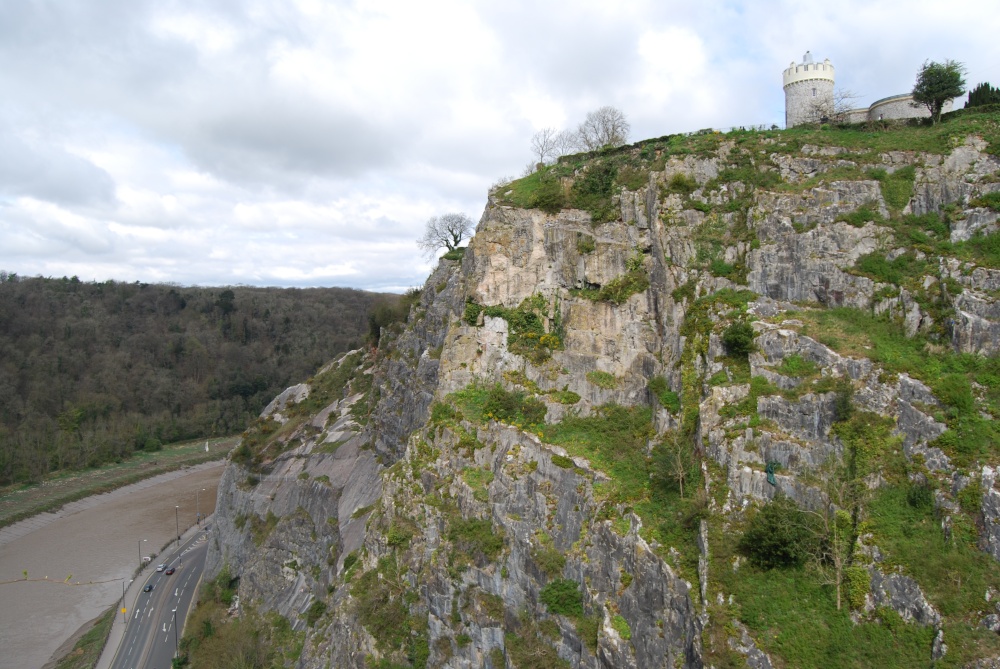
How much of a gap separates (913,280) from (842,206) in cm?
410

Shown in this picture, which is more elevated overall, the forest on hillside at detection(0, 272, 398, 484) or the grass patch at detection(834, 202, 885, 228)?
the grass patch at detection(834, 202, 885, 228)

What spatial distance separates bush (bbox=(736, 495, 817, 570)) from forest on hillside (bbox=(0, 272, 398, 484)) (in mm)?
64572

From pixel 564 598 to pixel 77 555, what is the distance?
193 feet

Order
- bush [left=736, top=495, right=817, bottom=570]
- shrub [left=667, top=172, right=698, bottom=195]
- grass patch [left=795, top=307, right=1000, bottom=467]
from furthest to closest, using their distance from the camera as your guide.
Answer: shrub [left=667, top=172, right=698, bottom=195] → grass patch [left=795, top=307, right=1000, bottom=467] → bush [left=736, top=495, right=817, bottom=570]

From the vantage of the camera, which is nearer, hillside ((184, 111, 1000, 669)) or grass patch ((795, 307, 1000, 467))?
hillside ((184, 111, 1000, 669))

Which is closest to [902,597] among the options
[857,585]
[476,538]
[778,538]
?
[857,585]

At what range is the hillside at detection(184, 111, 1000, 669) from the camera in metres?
14.6

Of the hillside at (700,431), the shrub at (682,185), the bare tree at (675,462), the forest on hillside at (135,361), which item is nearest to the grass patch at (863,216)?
the hillside at (700,431)

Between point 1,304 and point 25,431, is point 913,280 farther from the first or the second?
point 1,304

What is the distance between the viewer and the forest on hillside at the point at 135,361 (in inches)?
3359

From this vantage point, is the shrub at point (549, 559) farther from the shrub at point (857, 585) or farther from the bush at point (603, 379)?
the shrub at point (857, 585)

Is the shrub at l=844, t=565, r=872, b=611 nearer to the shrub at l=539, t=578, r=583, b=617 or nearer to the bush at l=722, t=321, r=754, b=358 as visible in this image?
the bush at l=722, t=321, r=754, b=358

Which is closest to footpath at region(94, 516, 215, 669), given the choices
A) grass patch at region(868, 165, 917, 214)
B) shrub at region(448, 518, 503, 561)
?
shrub at region(448, 518, 503, 561)

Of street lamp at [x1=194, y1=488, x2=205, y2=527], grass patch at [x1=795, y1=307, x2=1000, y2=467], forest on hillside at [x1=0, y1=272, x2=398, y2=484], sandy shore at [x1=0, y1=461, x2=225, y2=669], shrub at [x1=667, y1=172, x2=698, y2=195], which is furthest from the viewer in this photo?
forest on hillside at [x1=0, y1=272, x2=398, y2=484]
